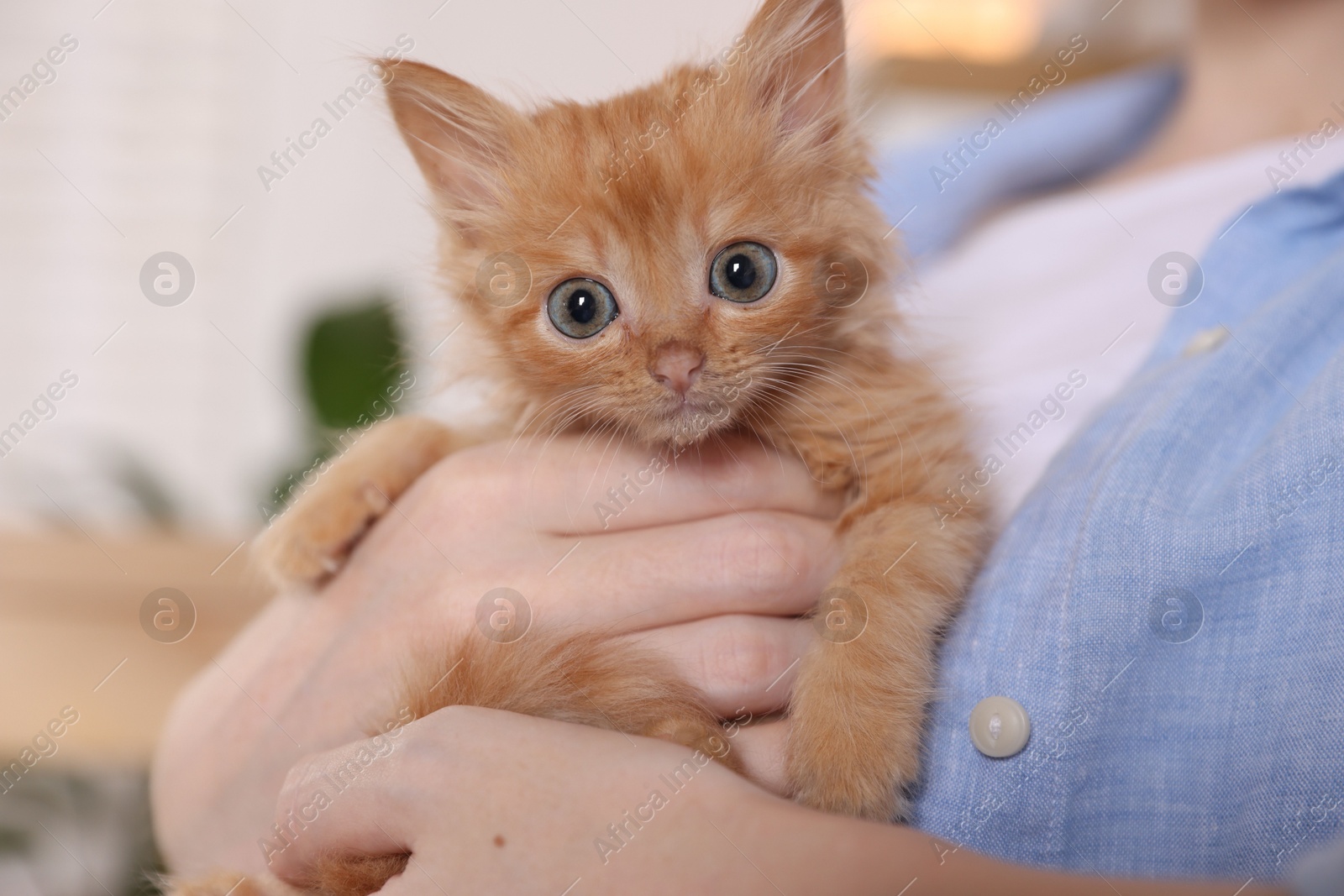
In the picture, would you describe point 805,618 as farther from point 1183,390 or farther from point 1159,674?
point 1183,390

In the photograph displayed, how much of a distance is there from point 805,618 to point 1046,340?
36.3 inches

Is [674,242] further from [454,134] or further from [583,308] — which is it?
[454,134]

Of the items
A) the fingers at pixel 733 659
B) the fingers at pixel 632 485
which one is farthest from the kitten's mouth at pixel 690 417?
the fingers at pixel 733 659

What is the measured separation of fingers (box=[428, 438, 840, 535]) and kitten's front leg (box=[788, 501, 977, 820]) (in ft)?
0.54

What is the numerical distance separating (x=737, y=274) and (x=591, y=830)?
2.46 feet

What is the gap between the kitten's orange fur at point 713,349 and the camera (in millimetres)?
1165

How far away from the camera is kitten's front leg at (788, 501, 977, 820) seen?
1.12 meters

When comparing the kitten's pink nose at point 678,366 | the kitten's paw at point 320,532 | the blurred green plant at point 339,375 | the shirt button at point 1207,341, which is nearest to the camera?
the kitten's pink nose at point 678,366

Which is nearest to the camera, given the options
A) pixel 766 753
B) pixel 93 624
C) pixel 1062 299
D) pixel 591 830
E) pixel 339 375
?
pixel 591 830

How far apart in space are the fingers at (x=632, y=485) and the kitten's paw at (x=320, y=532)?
198 mm

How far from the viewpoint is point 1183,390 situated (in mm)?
1271

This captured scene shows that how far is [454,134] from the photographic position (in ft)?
4.71

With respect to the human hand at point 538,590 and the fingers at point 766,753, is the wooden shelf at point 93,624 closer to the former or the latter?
the human hand at point 538,590

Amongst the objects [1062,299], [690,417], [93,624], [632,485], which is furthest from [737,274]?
[93,624]
